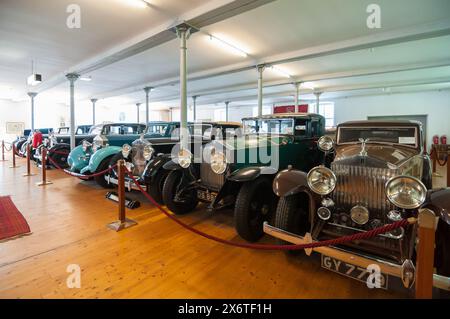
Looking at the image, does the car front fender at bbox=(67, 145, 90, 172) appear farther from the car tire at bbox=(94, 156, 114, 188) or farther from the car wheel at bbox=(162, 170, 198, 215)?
the car wheel at bbox=(162, 170, 198, 215)

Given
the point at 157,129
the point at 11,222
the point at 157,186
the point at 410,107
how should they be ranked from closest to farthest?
1. the point at 11,222
2. the point at 157,186
3. the point at 157,129
4. the point at 410,107

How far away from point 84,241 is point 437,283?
336 centimetres

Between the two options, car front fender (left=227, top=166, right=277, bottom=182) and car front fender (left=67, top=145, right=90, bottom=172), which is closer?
car front fender (left=227, top=166, right=277, bottom=182)

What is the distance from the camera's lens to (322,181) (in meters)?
2.15

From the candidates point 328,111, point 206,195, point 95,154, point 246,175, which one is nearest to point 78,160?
point 95,154

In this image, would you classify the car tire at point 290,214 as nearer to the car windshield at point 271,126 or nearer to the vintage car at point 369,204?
the vintage car at point 369,204

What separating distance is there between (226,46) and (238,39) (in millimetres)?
566

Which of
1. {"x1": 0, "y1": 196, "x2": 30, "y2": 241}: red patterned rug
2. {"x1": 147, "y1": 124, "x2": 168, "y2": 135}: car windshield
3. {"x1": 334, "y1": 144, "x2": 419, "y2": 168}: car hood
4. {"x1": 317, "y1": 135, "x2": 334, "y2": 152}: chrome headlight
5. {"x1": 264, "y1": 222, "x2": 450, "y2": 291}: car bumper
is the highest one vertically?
{"x1": 147, "y1": 124, "x2": 168, "y2": 135}: car windshield

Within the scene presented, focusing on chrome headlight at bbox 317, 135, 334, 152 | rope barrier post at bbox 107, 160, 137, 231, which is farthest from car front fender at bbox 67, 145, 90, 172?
chrome headlight at bbox 317, 135, 334, 152

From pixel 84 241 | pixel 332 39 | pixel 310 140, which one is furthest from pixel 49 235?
pixel 332 39

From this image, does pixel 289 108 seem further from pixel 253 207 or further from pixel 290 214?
pixel 290 214

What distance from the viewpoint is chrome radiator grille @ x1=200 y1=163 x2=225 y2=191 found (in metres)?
3.44

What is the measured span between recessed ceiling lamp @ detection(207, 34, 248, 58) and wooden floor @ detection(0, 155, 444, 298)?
176 inches

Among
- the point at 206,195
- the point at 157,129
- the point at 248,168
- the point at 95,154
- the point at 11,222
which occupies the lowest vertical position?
the point at 11,222
